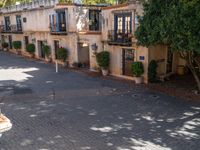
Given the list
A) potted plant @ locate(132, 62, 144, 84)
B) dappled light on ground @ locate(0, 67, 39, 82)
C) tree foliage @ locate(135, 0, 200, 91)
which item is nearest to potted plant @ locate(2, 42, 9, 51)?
dappled light on ground @ locate(0, 67, 39, 82)

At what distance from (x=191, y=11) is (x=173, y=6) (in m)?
0.92

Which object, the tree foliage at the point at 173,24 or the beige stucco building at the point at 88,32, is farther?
the beige stucco building at the point at 88,32

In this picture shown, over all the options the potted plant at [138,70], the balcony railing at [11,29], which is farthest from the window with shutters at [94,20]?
the balcony railing at [11,29]

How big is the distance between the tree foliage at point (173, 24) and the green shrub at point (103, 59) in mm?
5399

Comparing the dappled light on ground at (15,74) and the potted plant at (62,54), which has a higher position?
the potted plant at (62,54)

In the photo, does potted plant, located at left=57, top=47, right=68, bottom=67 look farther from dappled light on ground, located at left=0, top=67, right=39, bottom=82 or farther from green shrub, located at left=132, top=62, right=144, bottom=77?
green shrub, located at left=132, top=62, right=144, bottom=77

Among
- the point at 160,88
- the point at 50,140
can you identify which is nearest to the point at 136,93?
the point at 160,88

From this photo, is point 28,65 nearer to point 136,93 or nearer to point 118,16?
point 118,16

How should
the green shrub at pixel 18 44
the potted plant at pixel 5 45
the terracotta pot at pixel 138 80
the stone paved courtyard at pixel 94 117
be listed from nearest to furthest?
the stone paved courtyard at pixel 94 117 → the terracotta pot at pixel 138 80 → the green shrub at pixel 18 44 → the potted plant at pixel 5 45

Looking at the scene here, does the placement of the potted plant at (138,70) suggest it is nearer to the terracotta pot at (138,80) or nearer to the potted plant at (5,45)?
the terracotta pot at (138,80)

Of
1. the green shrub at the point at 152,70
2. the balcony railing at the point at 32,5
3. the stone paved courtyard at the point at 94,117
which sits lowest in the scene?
the stone paved courtyard at the point at 94,117

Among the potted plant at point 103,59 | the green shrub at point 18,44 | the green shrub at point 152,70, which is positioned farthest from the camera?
the green shrub at point 18,44

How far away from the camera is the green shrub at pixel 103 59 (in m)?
19.3

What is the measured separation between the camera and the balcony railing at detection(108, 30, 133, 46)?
17.6 m
